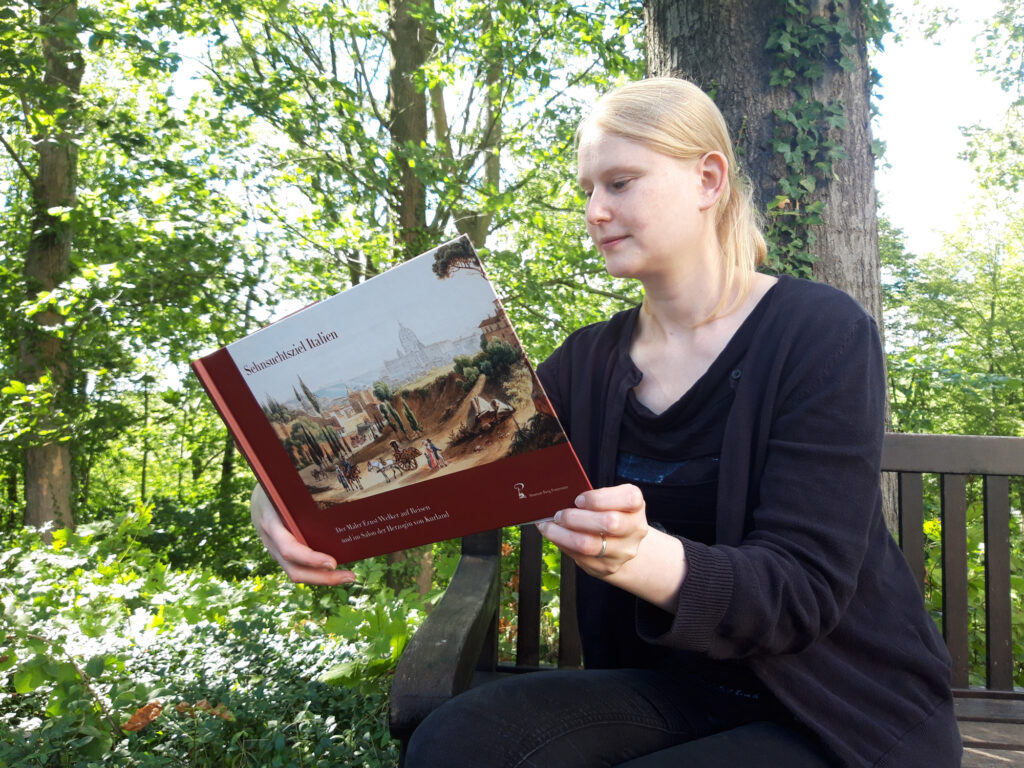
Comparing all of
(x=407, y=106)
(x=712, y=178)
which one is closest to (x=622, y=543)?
(x=712, y=178)

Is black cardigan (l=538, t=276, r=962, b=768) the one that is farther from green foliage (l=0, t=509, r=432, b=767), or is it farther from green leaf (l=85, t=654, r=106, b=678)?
green leaf (l=85, t=654, r=106, b=678)

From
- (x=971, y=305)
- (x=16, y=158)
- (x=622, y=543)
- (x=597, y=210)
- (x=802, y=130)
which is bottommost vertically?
(x=622, y=543)

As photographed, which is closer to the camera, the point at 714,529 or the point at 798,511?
the point at 798,511

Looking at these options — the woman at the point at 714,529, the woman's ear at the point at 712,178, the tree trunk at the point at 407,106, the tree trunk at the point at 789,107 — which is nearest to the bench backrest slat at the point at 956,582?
the tree trunk at the point at 789,107

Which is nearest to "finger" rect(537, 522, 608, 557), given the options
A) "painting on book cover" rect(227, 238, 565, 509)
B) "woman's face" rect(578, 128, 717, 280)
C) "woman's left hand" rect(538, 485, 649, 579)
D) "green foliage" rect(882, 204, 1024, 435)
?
"woman's left hand" rect(538, 485, 649, 579)

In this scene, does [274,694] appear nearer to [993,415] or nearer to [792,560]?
[792,560]

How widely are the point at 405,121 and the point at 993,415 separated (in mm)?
8054

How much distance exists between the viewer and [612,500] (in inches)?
45.3


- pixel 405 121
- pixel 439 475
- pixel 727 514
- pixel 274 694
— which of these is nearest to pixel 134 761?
pixel 274 694

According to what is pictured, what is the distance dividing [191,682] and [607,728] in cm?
193

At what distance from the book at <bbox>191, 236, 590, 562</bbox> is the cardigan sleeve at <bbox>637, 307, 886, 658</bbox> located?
27 cm

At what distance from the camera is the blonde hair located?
157cm

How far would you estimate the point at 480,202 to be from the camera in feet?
24.3

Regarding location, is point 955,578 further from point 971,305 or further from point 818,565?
point 971,305
